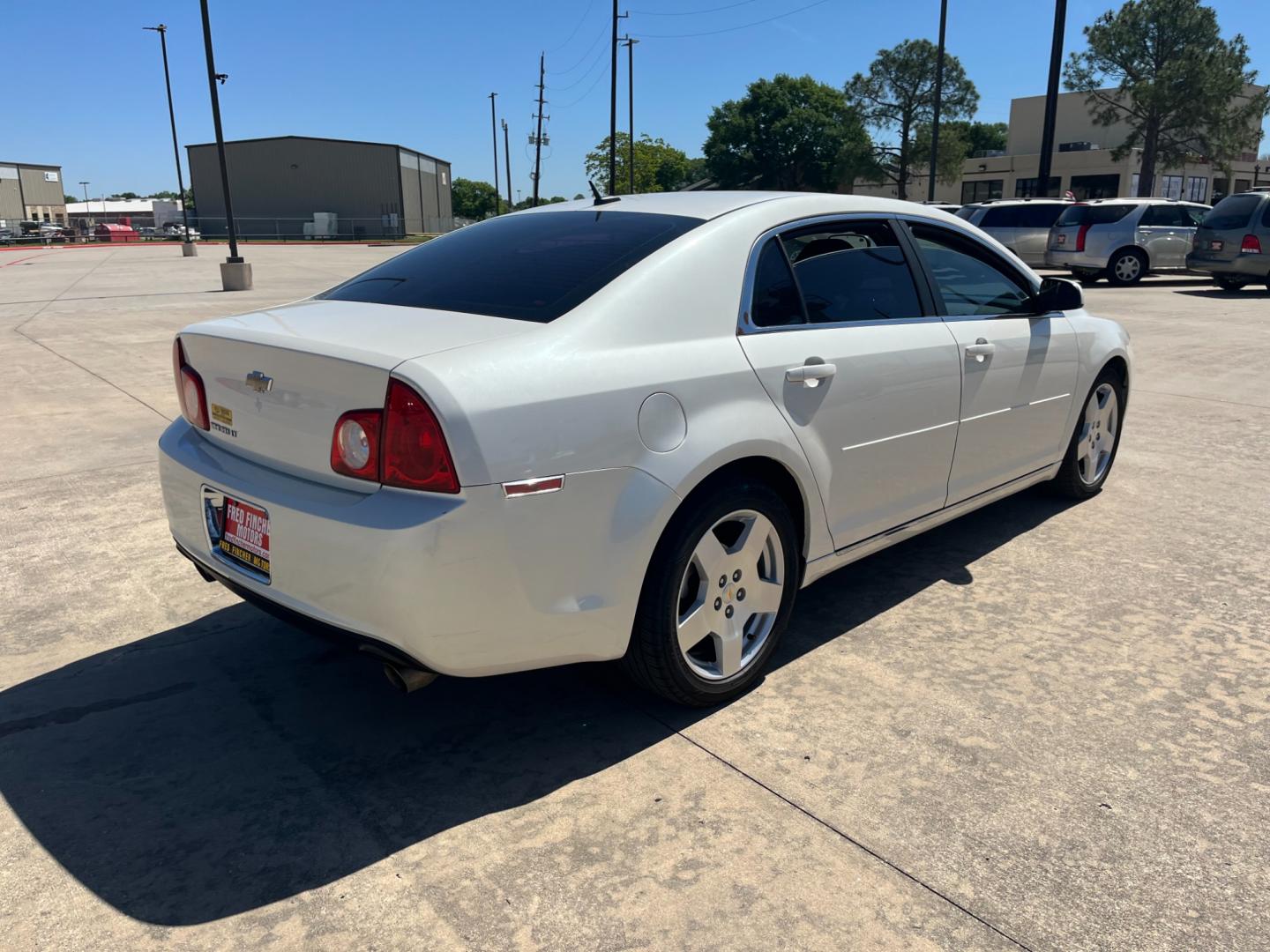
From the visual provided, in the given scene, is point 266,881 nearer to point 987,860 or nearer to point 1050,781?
point 987,860

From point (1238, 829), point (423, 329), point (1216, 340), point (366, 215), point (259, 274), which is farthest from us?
point (366, 215)

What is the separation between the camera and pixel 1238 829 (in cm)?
246

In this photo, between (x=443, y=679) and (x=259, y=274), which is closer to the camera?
(x=443, y=679)

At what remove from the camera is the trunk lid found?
8.06 feet

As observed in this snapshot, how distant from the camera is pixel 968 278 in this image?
411 centimetres

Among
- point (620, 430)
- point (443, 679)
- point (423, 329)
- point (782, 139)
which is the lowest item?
point (443, 679)

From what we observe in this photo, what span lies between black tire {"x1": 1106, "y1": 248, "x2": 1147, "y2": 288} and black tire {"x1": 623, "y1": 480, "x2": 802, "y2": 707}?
19692mm

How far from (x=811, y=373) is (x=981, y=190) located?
230 ft

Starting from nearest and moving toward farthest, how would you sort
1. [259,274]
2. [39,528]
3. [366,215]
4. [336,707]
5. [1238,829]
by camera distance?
[1238,829], [336,707], [39,528], [259,274], [366,215]

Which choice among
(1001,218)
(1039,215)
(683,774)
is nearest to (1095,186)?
(1001,218)

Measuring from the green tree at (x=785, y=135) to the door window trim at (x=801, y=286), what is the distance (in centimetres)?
7491

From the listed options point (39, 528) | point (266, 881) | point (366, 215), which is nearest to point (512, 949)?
point (266, 881)

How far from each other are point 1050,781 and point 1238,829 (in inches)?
17.6

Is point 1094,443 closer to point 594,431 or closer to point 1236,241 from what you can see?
point 594,431
